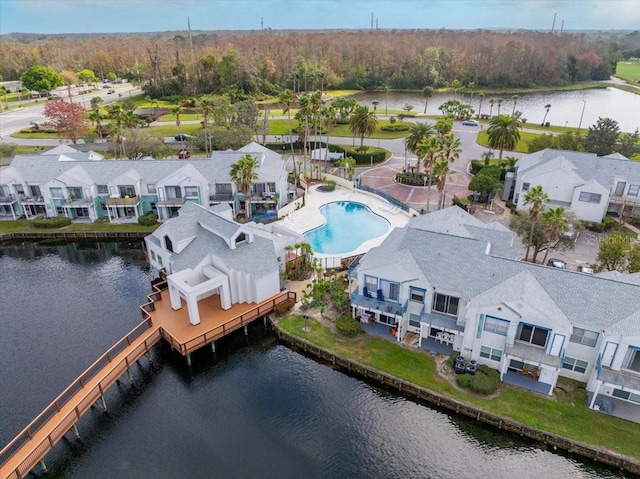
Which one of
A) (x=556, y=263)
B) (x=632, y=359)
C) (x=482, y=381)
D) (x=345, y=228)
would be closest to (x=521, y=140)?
(x=345, y=228)

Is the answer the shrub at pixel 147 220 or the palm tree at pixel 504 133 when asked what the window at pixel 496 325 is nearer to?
the palm tree at pixel 504 133

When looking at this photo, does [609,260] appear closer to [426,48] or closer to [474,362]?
[474,362]

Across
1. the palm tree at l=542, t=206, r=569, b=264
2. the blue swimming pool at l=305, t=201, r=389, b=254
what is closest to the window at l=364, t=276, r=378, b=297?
the blue swimming pool at l=305, t=201, r=389, b=254

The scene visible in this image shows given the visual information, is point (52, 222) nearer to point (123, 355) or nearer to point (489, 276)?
point (123, 355)

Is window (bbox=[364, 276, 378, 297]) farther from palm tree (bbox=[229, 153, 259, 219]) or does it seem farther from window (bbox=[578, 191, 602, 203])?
window (bbox=[578, 191, 602, 203])

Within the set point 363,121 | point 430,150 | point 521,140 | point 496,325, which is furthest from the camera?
point 521,140

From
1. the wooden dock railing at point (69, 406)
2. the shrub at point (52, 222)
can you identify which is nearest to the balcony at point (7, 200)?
the shrub at point (52, 222)
